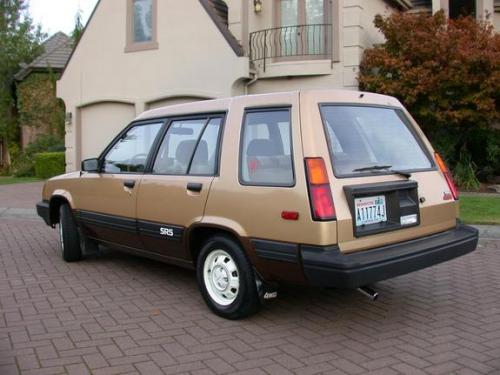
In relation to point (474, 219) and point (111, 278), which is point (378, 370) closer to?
point (111, 278)

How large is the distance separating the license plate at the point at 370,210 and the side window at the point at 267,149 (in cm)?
52

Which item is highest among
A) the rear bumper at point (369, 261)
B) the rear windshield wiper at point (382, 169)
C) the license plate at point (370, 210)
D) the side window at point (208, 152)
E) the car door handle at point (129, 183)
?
the side window at point (208, 152)

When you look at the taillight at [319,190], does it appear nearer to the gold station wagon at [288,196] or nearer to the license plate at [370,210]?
the gold station wagon at [288,196]

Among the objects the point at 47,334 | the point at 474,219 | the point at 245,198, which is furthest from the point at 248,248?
the point at 474,219

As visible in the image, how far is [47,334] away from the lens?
4.43 m

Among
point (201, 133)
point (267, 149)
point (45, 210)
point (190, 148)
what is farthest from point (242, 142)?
point (45, 210)

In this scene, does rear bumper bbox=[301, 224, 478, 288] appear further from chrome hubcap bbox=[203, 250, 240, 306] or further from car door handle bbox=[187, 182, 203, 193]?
car door handle bbox=[187, 182, 203, 193]

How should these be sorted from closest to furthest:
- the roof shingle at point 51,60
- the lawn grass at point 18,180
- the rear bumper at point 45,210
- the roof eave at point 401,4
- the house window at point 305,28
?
the rear bumper at point 45,210, the house window at point 305,28, the roof eave at point 401,4, the lawn grass at point 18,180, the roof shingle at point 51,60

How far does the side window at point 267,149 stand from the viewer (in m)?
4.28

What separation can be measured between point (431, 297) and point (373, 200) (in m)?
1.65

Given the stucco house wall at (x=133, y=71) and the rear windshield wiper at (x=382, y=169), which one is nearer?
the rear windshield wiper at (x=382, y=169)

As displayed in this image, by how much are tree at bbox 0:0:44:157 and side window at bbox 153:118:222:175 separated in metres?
20.6

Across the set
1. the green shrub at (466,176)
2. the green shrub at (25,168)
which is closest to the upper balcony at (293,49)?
the green shrub at (466,176)

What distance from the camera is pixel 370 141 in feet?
15.2
